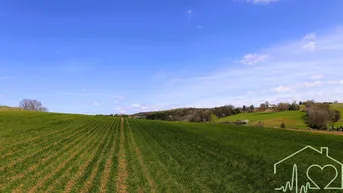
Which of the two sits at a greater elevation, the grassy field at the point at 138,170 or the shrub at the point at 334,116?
the shrub at the point at 334,116

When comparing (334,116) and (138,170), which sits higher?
(334,116)

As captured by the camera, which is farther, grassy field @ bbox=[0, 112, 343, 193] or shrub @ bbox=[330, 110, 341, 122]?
shrub @ bbox=[330, 110, 341, 122]

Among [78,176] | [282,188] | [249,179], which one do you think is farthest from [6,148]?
[282,188]

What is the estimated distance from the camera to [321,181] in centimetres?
1688

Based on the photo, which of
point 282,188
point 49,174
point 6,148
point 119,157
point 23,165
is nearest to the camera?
point 282,188

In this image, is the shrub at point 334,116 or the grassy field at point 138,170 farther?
the shrub at point 334,116

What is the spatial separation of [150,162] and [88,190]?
27.8 ft

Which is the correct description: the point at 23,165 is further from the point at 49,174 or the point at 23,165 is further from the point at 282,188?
the point at 282,188

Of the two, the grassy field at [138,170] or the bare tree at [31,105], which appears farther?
the bare tree at [31,105]

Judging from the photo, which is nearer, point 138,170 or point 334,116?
point 138,170

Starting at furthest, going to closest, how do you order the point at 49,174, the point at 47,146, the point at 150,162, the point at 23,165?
the point at 47,146 < the point at 150,162 < the point at 23,165 < the point at 49,174

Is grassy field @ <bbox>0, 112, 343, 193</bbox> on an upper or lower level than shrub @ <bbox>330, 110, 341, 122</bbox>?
lower

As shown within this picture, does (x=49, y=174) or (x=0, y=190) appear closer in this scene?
(x=0, y=190)

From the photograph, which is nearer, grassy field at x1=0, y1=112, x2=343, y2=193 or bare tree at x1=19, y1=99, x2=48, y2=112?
grassy field at x1=0, y1=112, x2=343, y2=193
